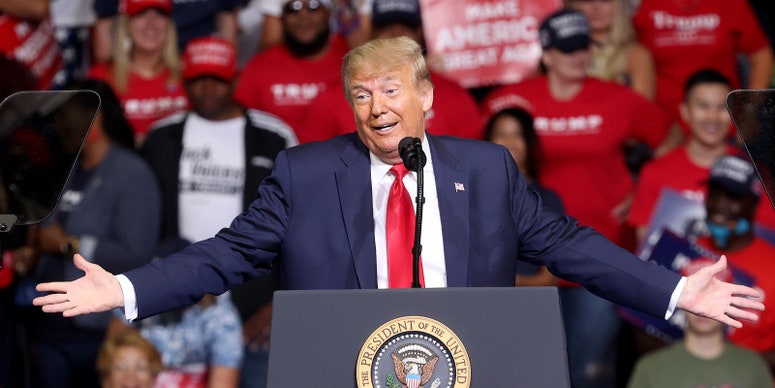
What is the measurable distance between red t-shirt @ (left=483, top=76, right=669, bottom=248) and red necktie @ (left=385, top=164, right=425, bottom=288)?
2.37m

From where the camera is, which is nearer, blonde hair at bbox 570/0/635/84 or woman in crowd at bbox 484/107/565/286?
woman in crowd at bbox 484/107/565/286

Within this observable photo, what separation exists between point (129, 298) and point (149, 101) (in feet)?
9.93

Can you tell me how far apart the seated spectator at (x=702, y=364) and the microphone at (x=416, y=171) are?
2.31 m

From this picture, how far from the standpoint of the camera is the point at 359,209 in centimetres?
297

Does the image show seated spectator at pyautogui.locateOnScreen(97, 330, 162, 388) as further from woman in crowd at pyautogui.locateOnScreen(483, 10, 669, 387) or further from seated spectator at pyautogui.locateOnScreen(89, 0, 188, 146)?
woman in crowd at pyautogui.locateOnScreen(483, 10, 669, 387)

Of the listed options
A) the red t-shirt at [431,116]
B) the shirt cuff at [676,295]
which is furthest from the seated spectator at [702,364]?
the shirt cuff at [676,295]

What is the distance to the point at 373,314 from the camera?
8.03 feet

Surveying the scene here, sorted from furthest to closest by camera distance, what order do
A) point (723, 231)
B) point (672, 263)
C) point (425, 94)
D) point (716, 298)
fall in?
point (723, 231), point (672, 263), point (425, 94), point (716, 298)

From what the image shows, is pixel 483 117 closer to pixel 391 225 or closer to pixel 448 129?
pixel 448 129

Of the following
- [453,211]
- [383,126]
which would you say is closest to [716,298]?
[453,211]

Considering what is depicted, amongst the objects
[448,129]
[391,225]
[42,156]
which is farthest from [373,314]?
[448,129]

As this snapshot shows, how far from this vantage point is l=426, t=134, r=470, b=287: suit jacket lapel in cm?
291

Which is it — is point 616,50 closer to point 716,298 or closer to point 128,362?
point 128,362

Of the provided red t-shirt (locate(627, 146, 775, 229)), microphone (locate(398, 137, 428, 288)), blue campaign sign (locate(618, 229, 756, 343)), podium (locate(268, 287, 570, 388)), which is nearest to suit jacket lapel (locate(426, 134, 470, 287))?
microphone (locate(398, 137, 428, 288))
